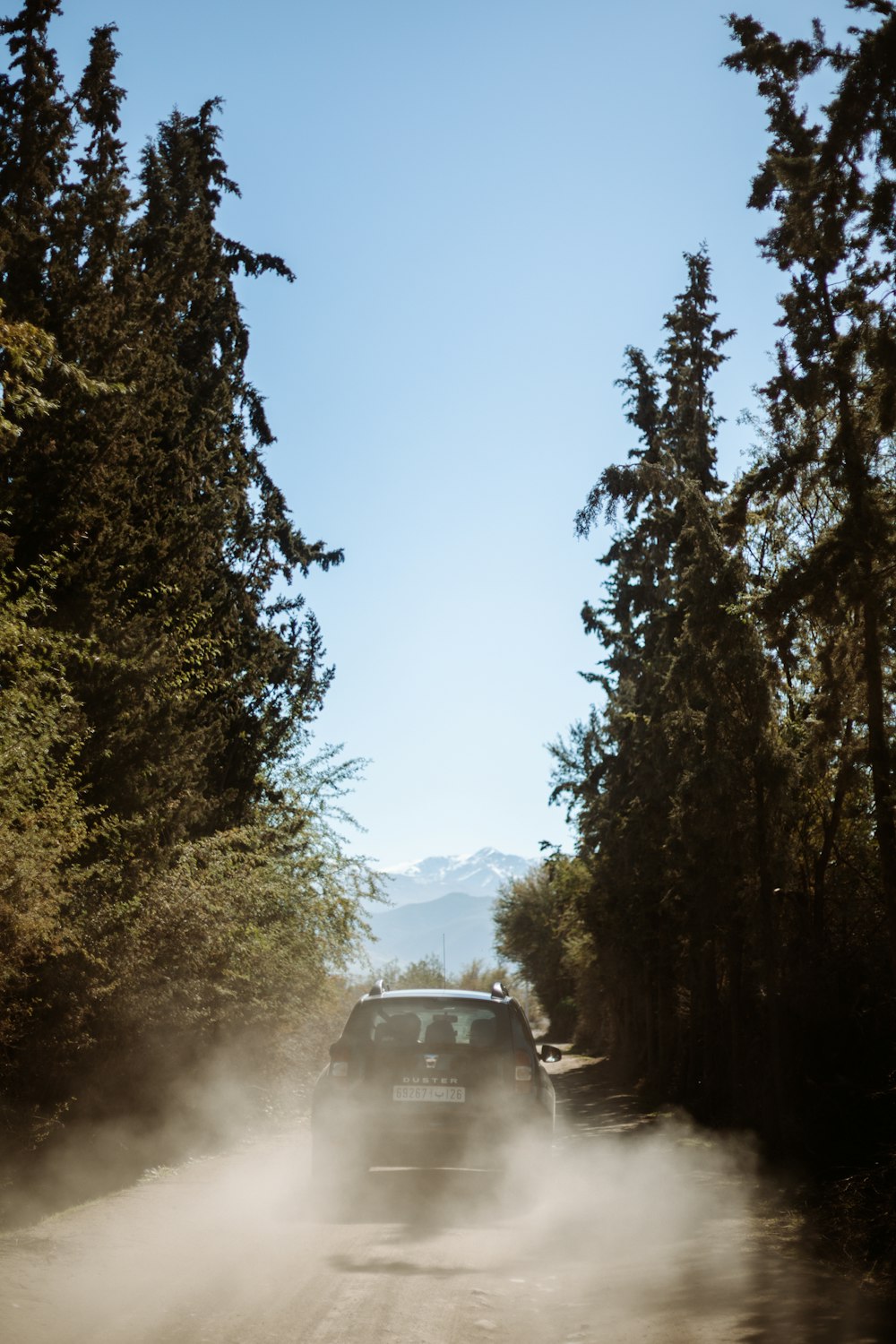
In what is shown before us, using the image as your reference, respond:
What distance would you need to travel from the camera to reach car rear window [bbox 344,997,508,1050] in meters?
11.0

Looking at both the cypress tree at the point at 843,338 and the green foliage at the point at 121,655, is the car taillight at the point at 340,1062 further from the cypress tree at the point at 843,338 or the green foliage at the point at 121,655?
the cypress tree at the point at 843,338

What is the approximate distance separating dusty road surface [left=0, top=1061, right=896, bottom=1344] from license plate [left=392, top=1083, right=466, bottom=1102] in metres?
0.75

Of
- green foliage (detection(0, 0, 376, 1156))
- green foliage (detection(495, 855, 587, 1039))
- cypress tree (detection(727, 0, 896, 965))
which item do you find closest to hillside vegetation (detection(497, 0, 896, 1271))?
cypress tree (detection(727, 0, 896, 965))

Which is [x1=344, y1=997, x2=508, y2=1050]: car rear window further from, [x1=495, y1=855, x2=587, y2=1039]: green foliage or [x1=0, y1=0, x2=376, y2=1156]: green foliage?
[x1=495, y1=855, x2=587, y2=1039]: green foliage

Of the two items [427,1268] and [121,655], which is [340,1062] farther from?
[121,655]

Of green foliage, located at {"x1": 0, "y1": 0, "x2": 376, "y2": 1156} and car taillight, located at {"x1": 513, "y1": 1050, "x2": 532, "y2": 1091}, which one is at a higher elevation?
green foliage, located at {"x1": 0, "y1": 0, "x2": 376, "y2": 1156}

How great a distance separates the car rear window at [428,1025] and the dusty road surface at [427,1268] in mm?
1136

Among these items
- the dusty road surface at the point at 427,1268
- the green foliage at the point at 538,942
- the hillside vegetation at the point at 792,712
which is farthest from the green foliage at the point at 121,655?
the green foliage at the point at 538,942

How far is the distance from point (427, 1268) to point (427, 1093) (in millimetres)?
2729

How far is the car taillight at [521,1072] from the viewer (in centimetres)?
1081

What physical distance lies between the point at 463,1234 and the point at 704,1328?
2.98 metres

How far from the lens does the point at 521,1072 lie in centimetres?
1088

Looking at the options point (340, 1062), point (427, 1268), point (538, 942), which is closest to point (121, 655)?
point (340, 1062)

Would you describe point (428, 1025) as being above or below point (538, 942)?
below
